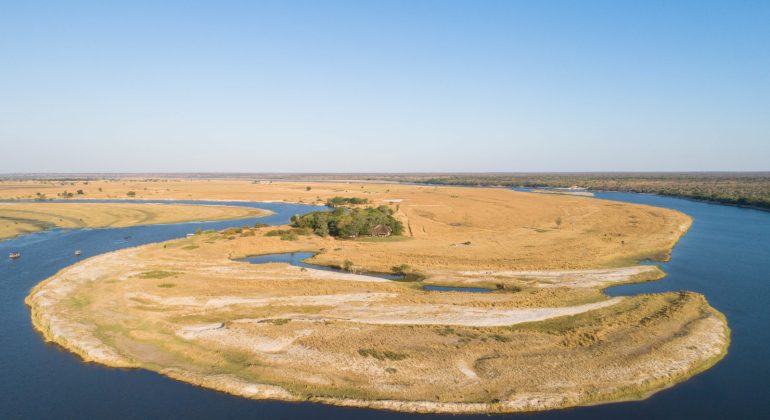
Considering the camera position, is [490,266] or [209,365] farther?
[490,266]

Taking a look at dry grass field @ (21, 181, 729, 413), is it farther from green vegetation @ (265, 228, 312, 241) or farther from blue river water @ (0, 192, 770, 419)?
green vegetation @ (265, 228, 312, 241)

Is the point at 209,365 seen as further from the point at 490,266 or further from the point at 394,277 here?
the point at 490,266

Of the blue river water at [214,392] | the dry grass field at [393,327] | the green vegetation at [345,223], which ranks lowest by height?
the blue river water at [214,392]

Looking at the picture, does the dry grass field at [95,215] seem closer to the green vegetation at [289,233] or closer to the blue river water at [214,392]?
the green vegetation at [289,233]

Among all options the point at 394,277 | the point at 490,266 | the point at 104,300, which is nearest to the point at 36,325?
the point at 104,300

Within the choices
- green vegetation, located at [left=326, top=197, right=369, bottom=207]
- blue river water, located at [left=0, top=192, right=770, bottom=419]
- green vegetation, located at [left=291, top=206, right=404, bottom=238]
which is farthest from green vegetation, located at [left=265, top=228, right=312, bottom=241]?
green vegetation, located at [left=326, top=197, right=369, bottom=207]

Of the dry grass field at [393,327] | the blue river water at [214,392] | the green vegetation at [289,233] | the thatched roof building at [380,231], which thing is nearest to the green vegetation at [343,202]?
the green vegetation at [289,233]

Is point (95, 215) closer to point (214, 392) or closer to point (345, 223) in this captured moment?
point (345, 223)
